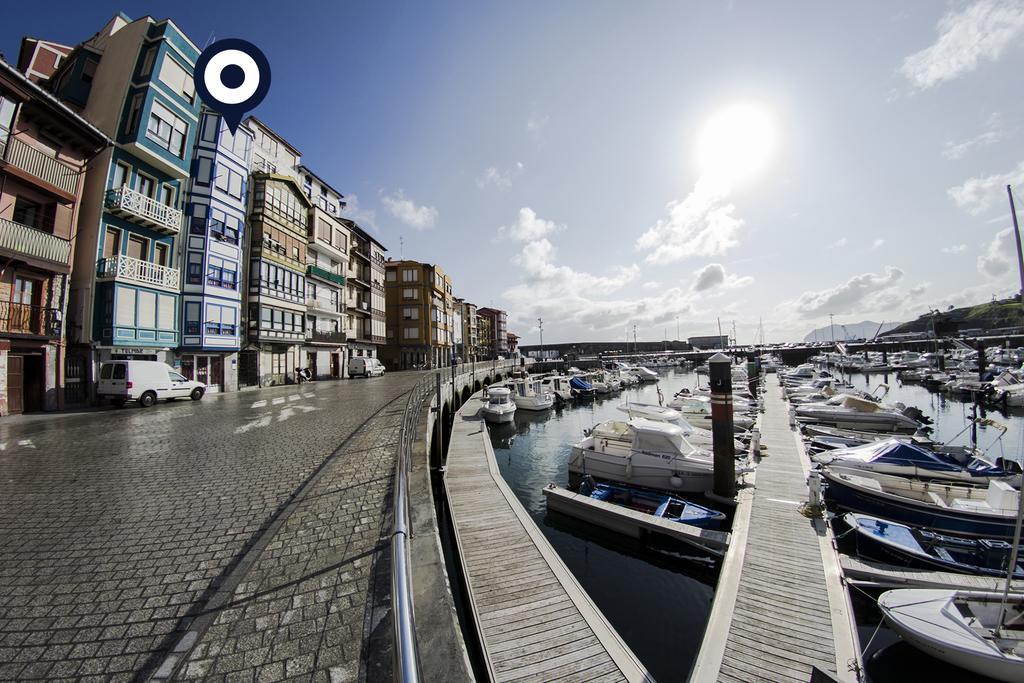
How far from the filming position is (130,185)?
72.5 ft

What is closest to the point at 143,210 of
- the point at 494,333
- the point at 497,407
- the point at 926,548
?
the point at 497,407

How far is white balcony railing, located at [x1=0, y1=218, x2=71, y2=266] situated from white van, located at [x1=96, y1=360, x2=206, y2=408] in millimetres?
5387

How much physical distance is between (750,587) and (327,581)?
27.7ft

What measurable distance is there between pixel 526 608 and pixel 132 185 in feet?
98.9

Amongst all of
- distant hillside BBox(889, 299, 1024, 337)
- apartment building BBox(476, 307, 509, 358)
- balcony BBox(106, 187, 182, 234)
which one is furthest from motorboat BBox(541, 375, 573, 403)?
distant hillside BBox(889, 299, 1024, 337)

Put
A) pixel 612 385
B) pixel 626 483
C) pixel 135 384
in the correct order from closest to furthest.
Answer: pixel 626 483
pixel 135 384
pixel 612 385

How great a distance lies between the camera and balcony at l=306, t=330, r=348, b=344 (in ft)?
124

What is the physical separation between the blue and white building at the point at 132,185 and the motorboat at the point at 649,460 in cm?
2549

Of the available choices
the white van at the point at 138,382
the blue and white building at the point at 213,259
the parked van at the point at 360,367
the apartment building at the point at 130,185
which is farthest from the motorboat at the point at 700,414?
the apartment building at the point at 130,185

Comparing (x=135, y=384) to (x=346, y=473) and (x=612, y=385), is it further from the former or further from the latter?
(x=612, y=385)

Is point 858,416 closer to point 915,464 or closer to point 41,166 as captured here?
point 915,464

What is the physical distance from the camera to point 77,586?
4.61 metres

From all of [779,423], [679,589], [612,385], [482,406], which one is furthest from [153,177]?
[612,385]

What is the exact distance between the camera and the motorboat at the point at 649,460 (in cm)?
1502
